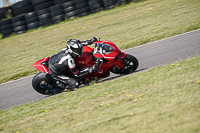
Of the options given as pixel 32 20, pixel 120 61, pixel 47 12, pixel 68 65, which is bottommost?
pixel 120 61

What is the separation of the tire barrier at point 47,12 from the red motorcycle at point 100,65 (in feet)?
31.7

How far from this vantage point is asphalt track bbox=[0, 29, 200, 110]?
7.20 metres

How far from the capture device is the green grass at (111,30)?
10398 mm

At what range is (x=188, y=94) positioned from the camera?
446cm

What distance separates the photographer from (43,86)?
6.90 metres

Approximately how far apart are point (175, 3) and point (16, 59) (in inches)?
386

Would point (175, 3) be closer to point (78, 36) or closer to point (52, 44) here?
point (78, 36)

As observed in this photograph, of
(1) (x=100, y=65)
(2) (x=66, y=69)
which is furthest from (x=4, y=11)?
(1) (x=100, y=65)

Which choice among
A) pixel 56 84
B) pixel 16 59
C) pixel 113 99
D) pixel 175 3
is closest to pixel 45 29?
pixel 16 59

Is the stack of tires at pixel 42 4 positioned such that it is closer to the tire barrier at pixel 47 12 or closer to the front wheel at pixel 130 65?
the tire barrier at pixel 47 12

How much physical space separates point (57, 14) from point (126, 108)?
499 inches

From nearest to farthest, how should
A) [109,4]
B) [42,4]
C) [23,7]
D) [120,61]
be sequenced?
[120,61] < [42,4] < [109,4] < [23,7]

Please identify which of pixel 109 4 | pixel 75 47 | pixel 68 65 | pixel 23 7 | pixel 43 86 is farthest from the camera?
pixel 23 7

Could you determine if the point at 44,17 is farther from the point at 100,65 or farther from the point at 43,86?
the point at 100,65
